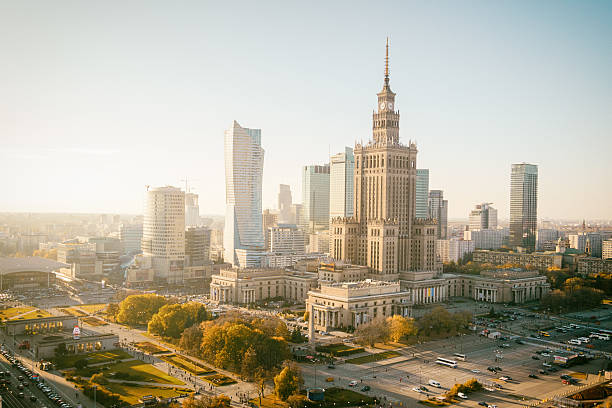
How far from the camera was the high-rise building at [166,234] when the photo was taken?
187 metres

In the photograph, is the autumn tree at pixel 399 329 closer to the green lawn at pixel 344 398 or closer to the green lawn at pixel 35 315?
the green lawn at pixel 344 398

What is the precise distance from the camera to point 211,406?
67.2m

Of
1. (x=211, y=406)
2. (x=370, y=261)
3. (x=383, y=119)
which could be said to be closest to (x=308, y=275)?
(x=370, y=261)

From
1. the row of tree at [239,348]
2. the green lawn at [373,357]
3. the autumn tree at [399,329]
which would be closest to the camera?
the row of tree at [239,348]

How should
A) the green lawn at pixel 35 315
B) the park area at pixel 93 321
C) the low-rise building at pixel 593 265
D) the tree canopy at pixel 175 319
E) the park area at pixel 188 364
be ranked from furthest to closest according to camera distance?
the low-rise building at pixel 593 265
the park area at pixel 93 321
the green lawn at pixel 35 315
the tree canopy at pixel 175 319
the park area at pixel 188 364

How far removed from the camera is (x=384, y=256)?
5861 inches

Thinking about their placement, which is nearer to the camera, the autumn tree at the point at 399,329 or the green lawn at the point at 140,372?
the green lawn at the point at 140,372

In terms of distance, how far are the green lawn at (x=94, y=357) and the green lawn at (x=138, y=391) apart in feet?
44.2

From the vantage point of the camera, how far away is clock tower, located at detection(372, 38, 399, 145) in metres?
160

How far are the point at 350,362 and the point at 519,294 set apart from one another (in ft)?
272

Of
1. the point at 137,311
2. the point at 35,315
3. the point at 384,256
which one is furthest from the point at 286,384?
the point at 384,256

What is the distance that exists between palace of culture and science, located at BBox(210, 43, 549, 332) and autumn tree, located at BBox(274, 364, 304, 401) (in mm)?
69310

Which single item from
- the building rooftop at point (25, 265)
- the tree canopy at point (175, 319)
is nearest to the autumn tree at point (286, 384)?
the tree canopy at point (175, 319)

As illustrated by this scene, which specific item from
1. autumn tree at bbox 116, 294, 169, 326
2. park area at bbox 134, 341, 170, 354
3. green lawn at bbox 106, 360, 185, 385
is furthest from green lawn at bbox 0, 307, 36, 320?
green lawn at bbox 106, 360, 185, 385
